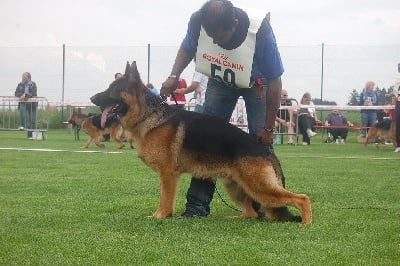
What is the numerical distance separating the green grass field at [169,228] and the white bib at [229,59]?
135 cm

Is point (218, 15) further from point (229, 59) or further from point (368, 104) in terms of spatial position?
point (368, 104)

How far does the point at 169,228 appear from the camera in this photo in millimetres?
5012

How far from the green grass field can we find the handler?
0.88 meters

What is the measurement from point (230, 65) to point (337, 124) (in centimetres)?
1848

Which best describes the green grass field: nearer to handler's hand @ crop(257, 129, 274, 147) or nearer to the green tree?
handler's hand @ crop(257, 129, 274, 147)

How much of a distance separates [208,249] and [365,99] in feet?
64.3

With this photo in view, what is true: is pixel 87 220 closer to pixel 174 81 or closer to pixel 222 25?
pixel 174 81

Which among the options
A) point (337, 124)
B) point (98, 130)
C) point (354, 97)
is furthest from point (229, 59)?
point (354, 97)

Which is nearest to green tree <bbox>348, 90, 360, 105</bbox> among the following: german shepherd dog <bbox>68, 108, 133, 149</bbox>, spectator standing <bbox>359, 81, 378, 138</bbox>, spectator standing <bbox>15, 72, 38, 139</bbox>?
spectator standing <bbox>359, 81, 378, 138</bbox>

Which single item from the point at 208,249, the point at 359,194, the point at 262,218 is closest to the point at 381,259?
the point at 208,249

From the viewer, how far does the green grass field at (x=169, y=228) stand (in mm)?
3961

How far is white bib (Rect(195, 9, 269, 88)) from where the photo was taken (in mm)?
5512

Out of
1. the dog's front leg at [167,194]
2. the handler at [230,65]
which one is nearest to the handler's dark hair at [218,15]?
the handler at [230,65]

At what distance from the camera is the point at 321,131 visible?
26.6 metres
